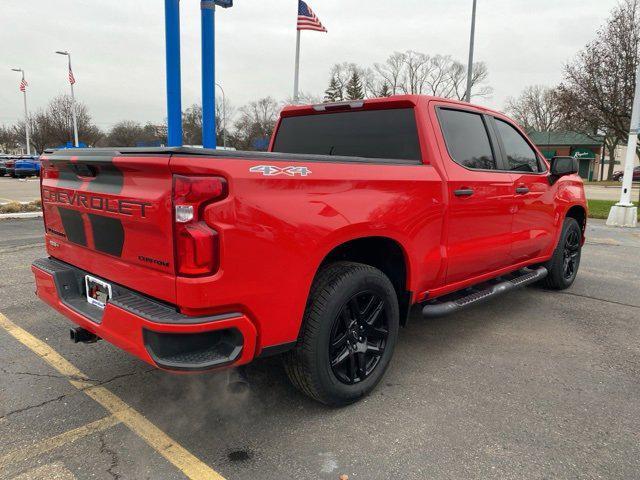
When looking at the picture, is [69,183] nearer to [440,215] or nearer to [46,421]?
[46,421]

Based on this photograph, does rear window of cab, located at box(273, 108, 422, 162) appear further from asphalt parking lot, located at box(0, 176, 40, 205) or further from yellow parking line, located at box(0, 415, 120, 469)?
asphalt parking lot, located at box(0, 176, 40, 205)

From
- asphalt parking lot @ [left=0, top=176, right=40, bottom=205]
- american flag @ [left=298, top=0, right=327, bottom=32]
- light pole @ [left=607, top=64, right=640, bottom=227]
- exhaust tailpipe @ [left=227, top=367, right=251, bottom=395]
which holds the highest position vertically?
american flag @ [left=298, top=0, right=327, bottom=32]

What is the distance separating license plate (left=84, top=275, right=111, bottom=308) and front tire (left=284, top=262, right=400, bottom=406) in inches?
40.8

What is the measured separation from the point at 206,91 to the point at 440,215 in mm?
6735

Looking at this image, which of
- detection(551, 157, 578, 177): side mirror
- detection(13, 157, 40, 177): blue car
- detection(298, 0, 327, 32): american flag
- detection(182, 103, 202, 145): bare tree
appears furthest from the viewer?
detection(182, 103, 202, 145): bare tree

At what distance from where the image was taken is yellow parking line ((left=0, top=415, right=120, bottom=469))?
2.41 metres

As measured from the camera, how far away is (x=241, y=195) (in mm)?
2191

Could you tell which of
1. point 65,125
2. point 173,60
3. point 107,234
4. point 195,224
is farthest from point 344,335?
point 65,125

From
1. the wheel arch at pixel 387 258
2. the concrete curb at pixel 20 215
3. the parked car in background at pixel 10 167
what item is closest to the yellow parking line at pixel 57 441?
the wheel arch at pixel 387 258

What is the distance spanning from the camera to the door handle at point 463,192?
3.46 metres

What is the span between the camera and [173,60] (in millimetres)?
8492

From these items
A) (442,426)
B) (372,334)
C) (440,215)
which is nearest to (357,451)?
(442,426)

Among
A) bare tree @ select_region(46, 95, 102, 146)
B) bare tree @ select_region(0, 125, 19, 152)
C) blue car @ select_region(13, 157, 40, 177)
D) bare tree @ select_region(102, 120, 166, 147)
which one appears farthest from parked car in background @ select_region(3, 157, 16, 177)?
bare tree @ select_region(0, 125, 19, 152)

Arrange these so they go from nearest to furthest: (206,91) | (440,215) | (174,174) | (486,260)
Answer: (174,174) < (440,215) < (486,260) < (206,91)
